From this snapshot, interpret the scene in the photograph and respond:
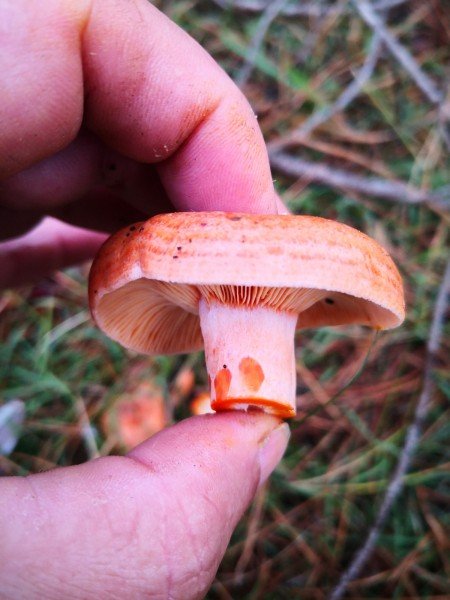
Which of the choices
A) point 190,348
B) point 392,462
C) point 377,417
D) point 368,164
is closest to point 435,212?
point 368,164

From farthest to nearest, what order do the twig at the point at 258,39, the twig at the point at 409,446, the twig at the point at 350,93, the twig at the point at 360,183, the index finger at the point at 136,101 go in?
the twig at the point at 258,39 < the twig at the point at 350,93 < the twig at the point at 360,183 < the twig at the point at 409,446 < the index finger at the point at 136,101

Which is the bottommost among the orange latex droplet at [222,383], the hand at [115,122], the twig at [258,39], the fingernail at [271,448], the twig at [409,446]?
the twig at [409,446]

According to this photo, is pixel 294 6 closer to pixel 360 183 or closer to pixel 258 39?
pixel 258 39

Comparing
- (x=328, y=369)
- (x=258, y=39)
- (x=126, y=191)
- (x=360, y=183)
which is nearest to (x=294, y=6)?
(x=258, y=39)

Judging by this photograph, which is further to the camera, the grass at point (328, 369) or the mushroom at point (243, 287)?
the grass at point (328, 369)

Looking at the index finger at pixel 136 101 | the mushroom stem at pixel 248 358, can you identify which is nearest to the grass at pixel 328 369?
the mushroom stem at pixel 248 358

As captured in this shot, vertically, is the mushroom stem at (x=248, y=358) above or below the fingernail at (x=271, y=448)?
above

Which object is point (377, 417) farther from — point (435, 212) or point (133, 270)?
point (133, 270)

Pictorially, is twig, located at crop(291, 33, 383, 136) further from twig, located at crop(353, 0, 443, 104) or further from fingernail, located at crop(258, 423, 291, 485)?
fingernail, located at crop(258, 423, 291, 485)

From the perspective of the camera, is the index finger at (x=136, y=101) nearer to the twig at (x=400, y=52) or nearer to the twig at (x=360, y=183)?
the twig at (x=360, y=183)
